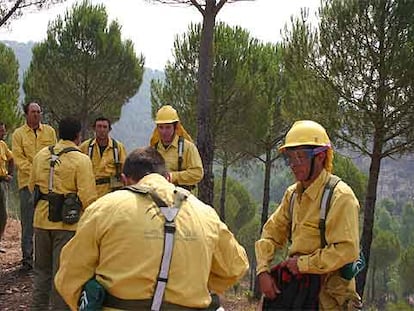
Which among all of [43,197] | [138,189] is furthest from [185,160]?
[138,189]

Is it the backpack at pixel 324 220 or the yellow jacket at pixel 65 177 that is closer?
the backpack at pixel 324 220

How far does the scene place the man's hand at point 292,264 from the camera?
3.25 metres

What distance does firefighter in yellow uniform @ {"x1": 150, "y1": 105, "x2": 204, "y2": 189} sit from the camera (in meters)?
5.54

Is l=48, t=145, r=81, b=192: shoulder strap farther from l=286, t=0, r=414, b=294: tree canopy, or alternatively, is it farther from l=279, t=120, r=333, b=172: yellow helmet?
l=286, t=0, r=414, b=294: tree canopy

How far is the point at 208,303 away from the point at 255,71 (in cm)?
1436

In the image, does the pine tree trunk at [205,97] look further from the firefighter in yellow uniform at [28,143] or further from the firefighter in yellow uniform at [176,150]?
the firefighter in yellow uniform at [176,150]

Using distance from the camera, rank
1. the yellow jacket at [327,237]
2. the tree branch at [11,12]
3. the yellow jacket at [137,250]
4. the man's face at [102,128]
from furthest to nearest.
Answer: the tree branch at [11,12], the man's face at [102,128], the yellow jacket at [327,237], the yellow jacket at [137,250]

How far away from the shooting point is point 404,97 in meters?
10.5

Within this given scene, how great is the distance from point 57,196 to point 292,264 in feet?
7.25

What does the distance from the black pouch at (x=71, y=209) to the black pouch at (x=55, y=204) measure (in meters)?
0.03

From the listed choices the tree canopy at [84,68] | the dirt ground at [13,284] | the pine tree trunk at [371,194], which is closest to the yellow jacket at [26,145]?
the dirt ground at [13,284]

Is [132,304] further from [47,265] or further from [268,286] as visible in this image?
[47,265]

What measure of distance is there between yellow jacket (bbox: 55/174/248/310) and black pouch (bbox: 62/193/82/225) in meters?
2.33

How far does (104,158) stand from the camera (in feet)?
19.7
